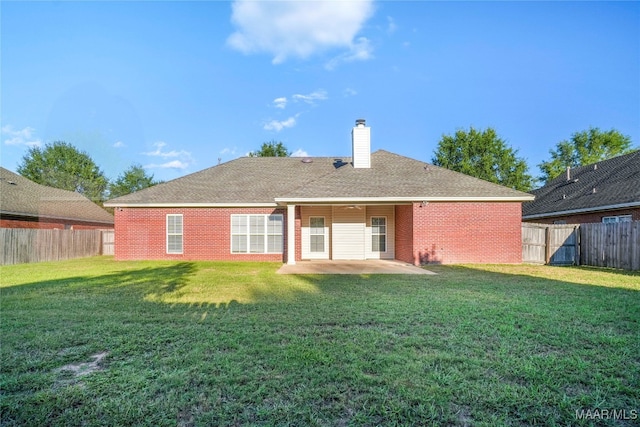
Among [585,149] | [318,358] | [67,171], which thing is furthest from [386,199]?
[67,171]

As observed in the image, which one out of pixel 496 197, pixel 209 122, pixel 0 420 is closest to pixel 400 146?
pixel 209 122

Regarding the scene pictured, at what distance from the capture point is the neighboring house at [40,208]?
16547 mm

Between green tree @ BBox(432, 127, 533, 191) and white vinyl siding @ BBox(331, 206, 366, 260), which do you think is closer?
white vinyl siding @ BBox(331, 206, 366, 260)

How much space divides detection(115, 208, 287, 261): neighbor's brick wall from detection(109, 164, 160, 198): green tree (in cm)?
3045

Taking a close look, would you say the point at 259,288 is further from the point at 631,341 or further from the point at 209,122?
the point at 209,122

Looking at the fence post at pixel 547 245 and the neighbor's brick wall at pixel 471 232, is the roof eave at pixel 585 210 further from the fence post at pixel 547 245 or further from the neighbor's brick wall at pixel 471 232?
the neighbor's brick wall at pixel 471 232

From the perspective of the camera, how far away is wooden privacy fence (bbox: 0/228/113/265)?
13.8 meters

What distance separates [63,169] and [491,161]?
49.1m

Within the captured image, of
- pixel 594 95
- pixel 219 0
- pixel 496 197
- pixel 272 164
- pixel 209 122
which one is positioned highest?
pixel 594 95

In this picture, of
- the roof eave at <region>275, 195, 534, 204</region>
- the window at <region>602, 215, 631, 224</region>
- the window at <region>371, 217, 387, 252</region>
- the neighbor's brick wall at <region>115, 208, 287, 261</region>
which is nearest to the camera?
the roof eave at <region>275, 195, 534, 204</region>

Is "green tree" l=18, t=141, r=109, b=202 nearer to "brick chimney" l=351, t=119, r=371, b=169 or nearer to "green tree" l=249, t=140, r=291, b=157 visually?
"green tree" l=249, t=140, r=291, b=157

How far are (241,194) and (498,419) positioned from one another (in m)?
13.5

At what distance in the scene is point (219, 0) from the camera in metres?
12.4

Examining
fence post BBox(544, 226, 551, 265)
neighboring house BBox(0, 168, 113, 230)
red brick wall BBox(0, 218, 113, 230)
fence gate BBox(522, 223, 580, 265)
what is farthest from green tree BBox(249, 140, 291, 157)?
fence post BBox(544, 226, 551, 265)
